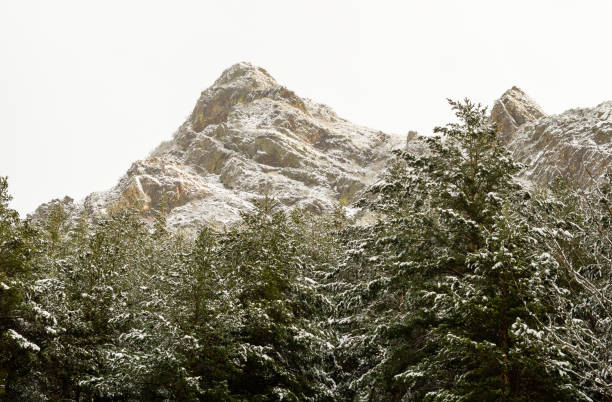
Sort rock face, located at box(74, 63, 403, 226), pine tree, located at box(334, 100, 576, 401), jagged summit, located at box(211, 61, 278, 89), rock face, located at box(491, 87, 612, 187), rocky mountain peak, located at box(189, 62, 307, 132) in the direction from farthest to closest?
jagged summit, located at box(211, 61, 278, 89), rocky mountain peak, located at box(189, 62, 307, 132), rock face, located at box(74, 63, 403, 226), rock face, located at box(491, 87, 612, 187), pine tree, located at box(334, 100, 576, 401)

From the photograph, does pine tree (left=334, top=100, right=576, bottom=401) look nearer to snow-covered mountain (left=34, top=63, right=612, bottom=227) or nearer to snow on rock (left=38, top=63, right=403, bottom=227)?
snow-covered mountain (left=34, top=63, right=612, bottom=227)

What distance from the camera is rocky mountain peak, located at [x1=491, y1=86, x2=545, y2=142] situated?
87875 millimetres

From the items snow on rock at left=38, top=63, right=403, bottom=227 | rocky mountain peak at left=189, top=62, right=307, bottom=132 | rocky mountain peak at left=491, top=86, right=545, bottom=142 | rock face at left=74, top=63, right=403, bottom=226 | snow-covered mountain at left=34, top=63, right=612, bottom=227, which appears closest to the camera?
rocky mountain peak at left=491, top=86, right=545, bottom=142

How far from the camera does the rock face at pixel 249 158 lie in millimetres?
98812

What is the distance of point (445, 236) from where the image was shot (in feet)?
42.4

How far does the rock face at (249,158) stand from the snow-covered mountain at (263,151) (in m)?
0.28

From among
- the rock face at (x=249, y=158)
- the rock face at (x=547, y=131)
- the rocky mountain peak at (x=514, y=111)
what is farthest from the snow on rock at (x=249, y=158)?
the rock face at (x=547, y=131)

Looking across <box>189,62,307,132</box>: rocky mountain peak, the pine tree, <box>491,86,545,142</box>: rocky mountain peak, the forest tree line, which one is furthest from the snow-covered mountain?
the forest tree line

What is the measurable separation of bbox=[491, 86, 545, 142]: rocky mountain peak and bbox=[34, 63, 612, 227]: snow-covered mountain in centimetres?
23

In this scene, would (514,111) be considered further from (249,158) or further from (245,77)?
(245,77)

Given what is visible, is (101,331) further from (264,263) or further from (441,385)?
(441,385)

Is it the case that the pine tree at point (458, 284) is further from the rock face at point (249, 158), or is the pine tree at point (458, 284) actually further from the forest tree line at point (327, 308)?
the rock face at point (249, 158)

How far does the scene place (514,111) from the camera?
90375 millimetres

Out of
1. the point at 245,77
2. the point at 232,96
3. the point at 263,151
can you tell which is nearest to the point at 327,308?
the point at 263,151
